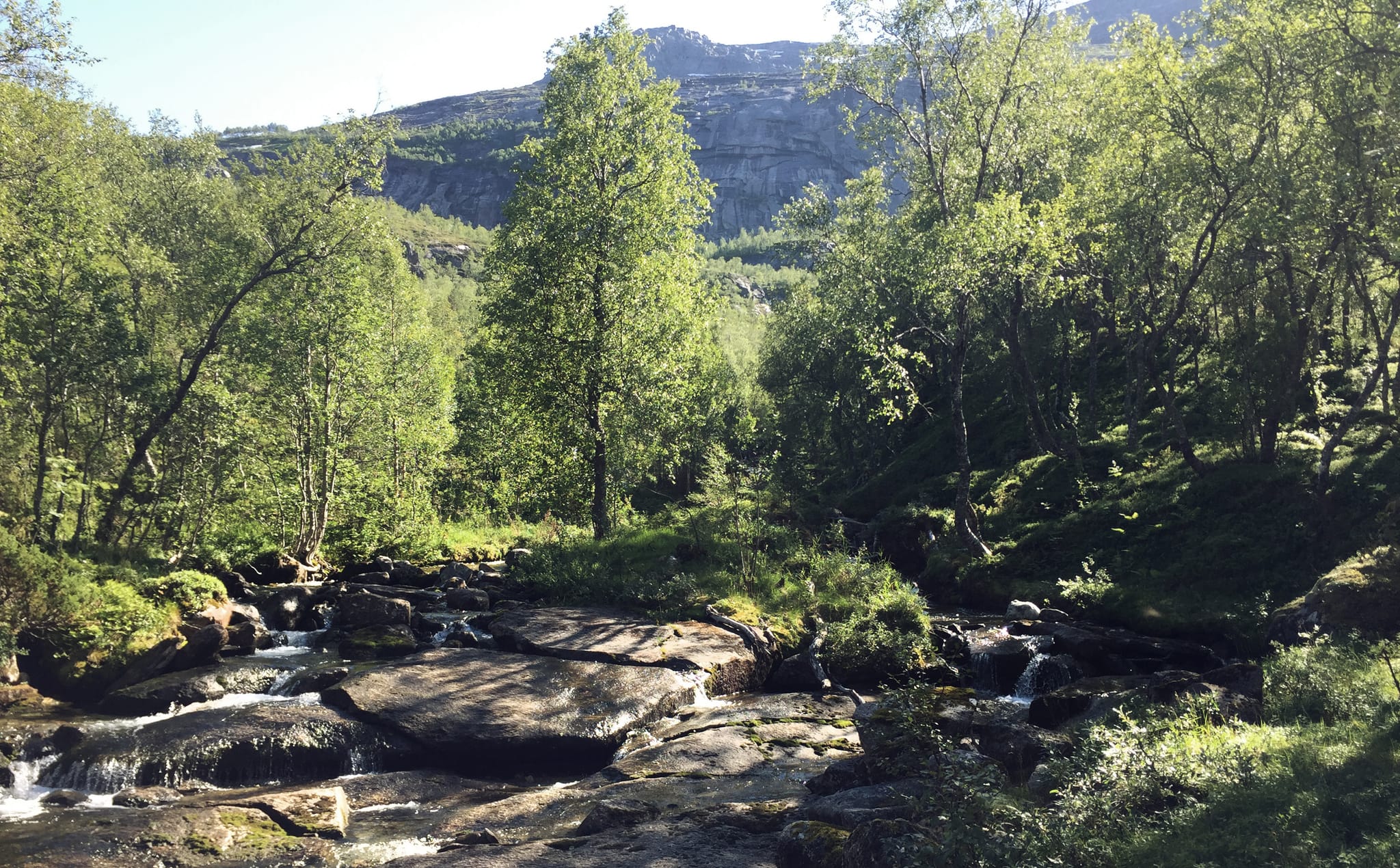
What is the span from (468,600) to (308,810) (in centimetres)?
1435

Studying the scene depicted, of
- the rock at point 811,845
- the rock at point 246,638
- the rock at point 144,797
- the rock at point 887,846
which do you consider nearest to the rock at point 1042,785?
the rock at point 887,846

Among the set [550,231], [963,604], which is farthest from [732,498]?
[550,231]

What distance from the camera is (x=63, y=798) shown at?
564 inches

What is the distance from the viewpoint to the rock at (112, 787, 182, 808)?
553 inches

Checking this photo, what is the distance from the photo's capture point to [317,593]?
2836 cm

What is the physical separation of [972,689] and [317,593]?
22027mm

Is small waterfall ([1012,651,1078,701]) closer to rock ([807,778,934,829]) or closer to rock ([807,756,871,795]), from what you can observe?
rock ([807,756,871,795])

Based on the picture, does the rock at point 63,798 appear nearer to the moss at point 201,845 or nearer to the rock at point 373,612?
the moss at point 201,845

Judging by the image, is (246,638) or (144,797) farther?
(246,638)

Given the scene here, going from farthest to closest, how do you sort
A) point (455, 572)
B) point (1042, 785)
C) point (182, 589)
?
point (455, 572) → point (182, 589) → point (1042, 785)

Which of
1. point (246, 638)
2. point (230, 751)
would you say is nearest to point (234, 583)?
point (246, 638)

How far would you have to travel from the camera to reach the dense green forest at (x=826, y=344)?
21.8m

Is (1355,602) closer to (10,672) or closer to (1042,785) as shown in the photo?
(1042,785)

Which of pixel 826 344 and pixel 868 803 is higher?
pixel 826 344
